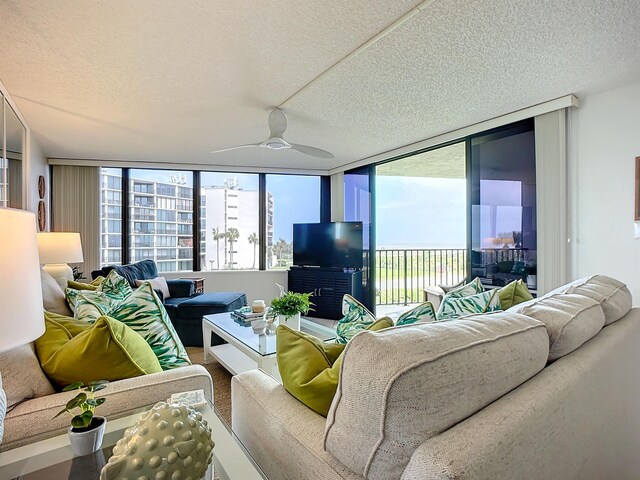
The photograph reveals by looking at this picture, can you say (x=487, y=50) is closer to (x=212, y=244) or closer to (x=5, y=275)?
(x=5, y=275)

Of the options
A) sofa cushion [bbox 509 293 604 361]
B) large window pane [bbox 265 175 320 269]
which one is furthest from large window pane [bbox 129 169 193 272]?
sofa cushion [bbox 509 293 604 361]

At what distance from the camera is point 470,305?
1470mm

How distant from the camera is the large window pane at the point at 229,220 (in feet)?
18.0

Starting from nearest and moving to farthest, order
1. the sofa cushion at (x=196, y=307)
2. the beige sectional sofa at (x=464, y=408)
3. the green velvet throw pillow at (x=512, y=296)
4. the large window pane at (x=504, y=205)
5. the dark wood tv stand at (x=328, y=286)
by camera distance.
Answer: the beige sectional sofa at (x=464, y=408)
the green velvet throw pillow at (x=512, y=296)
the large window pane at (x=504, y=205)
the sofa cushion at (x=196, y=307)
the dark wood tv stand at (x=328, y=286)

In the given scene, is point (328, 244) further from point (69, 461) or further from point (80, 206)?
point (69, 461)

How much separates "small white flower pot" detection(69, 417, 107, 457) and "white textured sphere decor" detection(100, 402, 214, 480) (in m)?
0.27

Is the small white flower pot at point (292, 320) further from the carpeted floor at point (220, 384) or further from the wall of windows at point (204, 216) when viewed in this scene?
the wall of windows at point (204, 216)

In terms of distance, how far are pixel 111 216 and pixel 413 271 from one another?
4.86m

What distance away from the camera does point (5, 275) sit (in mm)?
661

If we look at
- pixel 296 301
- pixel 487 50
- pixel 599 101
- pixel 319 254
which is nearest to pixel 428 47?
pixel 487 50

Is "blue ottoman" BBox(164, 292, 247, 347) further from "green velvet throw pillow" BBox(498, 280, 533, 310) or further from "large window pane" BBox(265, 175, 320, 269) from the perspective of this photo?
"green velvet throw pillow" BBox(498, 280, 533, 310)

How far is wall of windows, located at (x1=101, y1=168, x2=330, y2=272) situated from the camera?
202 inches

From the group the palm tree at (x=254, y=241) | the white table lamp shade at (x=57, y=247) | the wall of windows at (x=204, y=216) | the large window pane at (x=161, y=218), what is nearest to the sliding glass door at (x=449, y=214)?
the wall of windows at (x=204, y=216)

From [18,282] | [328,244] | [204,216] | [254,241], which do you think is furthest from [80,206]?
[18,282]
